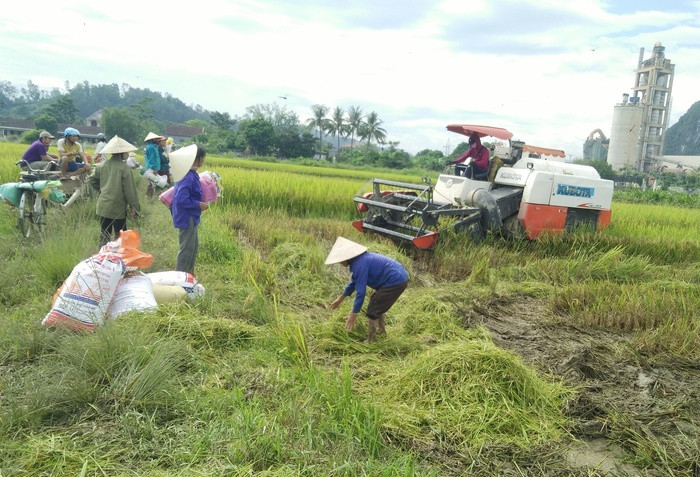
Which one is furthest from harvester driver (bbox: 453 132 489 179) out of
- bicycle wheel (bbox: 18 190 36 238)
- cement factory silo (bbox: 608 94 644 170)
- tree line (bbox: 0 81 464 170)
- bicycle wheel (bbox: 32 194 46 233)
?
cement factory silo (bbox: 608 94 644 170)

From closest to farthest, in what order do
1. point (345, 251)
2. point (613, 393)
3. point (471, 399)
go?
point (471, 399) → point (613, 393) → point (345, 251)

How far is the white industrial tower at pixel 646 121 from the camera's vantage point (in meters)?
56.4

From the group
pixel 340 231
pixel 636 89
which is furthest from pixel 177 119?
pixel 340 231

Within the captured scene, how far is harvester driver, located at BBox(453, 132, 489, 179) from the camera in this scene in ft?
28.3

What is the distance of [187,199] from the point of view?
17.4 feet

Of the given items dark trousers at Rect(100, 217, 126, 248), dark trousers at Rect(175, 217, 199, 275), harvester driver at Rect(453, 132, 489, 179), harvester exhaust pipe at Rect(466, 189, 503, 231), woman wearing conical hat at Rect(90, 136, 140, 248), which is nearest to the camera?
dark trousers at Rect(175, 217, 199, 275)

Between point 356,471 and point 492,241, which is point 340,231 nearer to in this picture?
point 492,241

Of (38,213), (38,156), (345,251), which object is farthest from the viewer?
(38,156)

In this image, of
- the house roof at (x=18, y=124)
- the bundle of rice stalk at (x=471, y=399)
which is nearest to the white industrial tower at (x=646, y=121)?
the bundle of rice stalk at (x=471, y=399)

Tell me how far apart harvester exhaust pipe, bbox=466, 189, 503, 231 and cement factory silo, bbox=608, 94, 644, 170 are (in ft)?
181

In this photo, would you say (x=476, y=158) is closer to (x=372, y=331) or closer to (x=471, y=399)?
(x=372, y=331)

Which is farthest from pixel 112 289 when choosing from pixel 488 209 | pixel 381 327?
pixel 488 209

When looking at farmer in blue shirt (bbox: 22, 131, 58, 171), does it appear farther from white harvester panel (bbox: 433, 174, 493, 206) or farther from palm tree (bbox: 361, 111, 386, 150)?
palm tree (bbox: 361, 111, 386, 150)

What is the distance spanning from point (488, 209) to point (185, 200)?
4.50 meters
